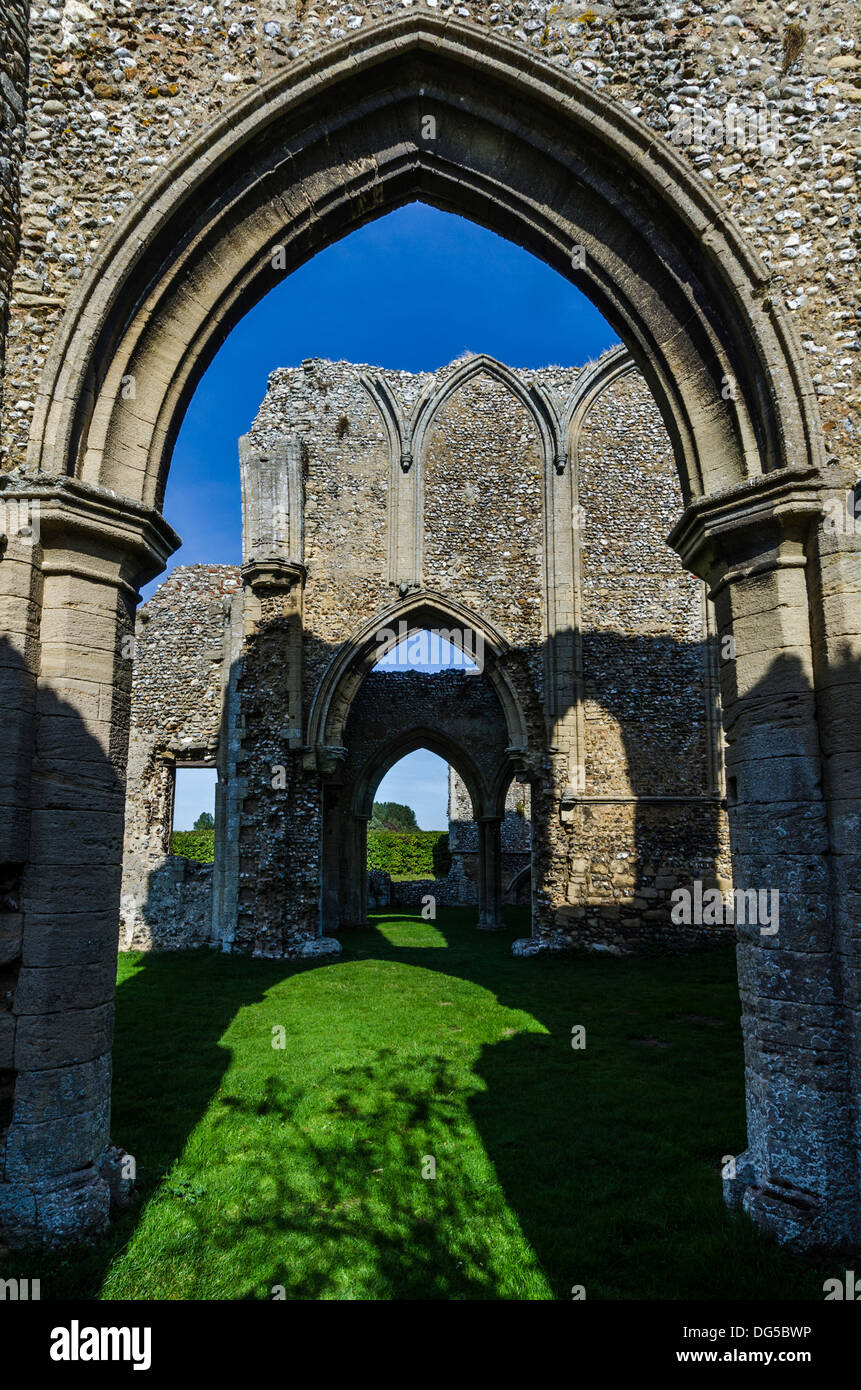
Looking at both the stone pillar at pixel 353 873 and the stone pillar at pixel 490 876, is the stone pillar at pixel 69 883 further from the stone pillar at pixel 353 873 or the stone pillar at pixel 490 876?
the stone pillar at pixel 490 876

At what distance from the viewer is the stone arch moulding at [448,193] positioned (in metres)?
4.11

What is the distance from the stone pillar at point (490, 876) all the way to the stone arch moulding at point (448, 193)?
14.5 meters

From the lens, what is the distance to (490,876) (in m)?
18.0

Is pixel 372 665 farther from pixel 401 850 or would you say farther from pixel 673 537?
pixel 401 850

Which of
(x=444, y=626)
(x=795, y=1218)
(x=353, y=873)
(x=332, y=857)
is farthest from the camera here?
(x=353, y=873)

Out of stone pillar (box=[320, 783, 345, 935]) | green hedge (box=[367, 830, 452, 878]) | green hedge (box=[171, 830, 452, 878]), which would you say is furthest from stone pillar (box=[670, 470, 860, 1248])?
green hedge (box=[367, 830, 452, 878])

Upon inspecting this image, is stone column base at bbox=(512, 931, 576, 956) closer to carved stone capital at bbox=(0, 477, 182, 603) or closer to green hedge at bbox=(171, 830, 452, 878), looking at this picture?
carved stone capital at bbox=(0, 477, 182, 603)

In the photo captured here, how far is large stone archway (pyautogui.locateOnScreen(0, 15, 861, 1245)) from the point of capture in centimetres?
357

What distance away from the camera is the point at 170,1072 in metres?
6.00

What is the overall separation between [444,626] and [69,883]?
11.6 m

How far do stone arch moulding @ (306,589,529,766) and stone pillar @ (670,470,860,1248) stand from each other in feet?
32.4

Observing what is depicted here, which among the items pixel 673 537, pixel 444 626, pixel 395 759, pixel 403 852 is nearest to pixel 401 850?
pixel 403 852

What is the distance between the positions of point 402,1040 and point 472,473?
11.0m
